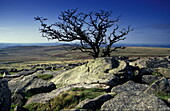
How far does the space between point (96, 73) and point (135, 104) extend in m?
10.6

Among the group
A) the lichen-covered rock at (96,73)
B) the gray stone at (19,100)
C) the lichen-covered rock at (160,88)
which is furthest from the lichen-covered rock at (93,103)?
the gray stone at (19,100)

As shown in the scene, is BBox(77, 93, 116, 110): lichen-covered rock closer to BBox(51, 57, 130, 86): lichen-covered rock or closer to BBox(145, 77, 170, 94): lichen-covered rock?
BBox(145, 77, 170, 94): lichen-covered rock

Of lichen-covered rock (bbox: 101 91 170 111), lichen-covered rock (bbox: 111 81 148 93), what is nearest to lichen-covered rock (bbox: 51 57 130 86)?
lichen-covered rock (bbox: 111 81 148 93)

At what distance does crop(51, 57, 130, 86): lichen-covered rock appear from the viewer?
1867cm

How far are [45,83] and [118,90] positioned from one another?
28.2ft

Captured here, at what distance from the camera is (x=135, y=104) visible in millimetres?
10141

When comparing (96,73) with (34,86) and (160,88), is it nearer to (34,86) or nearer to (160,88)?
(34,86)

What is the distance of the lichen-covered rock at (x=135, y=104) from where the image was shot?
9719mm

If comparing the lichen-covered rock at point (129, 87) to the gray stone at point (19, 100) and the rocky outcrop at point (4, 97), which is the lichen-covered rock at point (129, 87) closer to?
the rocky outcrop at point (4, 97)

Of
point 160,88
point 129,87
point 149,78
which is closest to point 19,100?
point 129,87

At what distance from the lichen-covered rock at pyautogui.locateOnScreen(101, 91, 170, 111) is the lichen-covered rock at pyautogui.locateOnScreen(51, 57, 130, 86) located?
610cm

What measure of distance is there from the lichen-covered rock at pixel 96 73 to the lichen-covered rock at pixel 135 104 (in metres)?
6.10

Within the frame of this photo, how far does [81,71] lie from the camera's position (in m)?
23.0

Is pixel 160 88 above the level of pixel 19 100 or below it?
above
